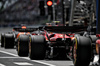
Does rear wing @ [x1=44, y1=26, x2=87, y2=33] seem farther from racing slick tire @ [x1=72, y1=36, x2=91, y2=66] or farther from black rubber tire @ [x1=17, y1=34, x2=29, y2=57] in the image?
racing slick tire @ [x1=72, y1=36, x2=91, y2=66]

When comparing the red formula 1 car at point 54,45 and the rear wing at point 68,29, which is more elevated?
the rear wing at point 68,29

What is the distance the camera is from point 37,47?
12.0 m

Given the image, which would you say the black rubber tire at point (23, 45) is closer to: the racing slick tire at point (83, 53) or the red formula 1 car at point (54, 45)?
the red formula 1 car at point (54, 45)

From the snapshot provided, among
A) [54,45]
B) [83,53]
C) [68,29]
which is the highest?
[68,29]

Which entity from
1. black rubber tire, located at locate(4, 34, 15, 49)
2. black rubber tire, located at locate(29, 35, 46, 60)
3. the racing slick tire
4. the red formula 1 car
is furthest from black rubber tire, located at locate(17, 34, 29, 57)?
black rubber tire, located at locate(4, 34, 15, 49)

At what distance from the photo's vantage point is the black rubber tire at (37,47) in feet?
39.2

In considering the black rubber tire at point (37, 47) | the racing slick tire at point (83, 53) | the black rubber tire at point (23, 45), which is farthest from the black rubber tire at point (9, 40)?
the racing slick tire at point (83, 53)

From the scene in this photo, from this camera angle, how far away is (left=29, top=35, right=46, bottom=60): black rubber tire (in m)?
12.0

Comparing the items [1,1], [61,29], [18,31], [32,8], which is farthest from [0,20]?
[61,29]

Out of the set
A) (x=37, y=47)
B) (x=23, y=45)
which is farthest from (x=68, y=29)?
(x=23, y=45)

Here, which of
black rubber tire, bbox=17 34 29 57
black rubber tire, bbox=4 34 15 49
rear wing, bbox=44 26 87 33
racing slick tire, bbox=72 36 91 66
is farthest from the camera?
black rubber tire, bbox=4 34 15 49

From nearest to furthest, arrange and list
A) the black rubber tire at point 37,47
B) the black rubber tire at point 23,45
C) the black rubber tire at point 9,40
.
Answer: the black rubber tire at point 37,47, the black rubber tire at point 23,45, the black rubber tire at point 9,40

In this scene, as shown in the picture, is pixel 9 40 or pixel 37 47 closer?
pixel 37 47

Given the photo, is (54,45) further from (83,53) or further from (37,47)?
(83,53)
